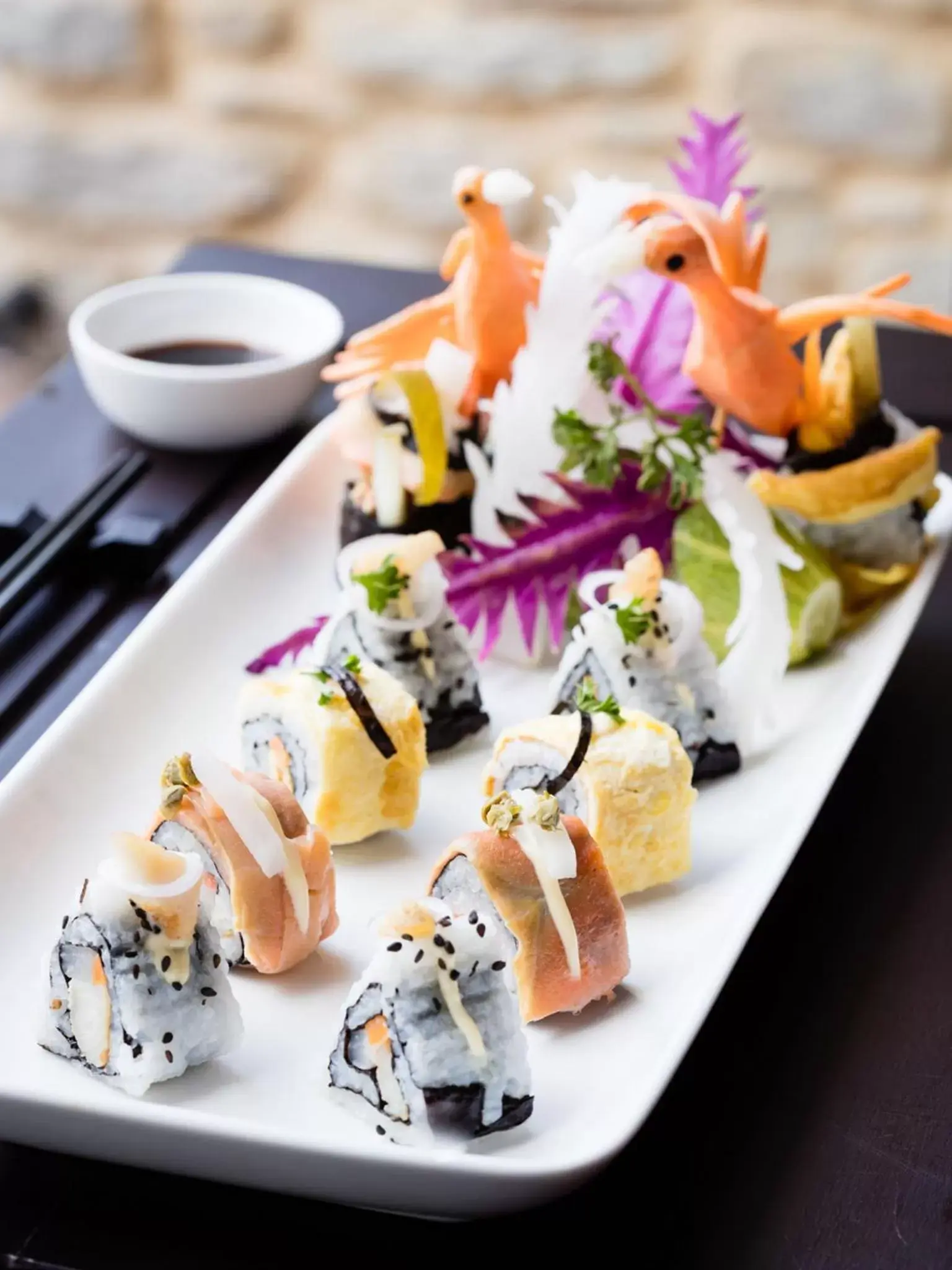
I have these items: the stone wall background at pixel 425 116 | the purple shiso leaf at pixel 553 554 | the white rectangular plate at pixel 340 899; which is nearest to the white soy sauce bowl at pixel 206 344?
the white rectangular plate at pixel 340 899

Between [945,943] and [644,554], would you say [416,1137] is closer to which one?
[945,943]

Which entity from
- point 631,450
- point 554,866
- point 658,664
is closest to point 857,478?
point 631,450

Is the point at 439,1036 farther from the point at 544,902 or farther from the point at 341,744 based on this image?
the point at 341,744

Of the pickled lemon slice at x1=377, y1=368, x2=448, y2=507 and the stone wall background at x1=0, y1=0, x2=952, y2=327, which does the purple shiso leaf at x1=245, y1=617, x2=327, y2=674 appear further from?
the stone wall background at x1=0, y1=0, x2=952, y2=327

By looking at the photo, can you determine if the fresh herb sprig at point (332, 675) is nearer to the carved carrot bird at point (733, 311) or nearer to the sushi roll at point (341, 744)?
the sushi roll at point (341, 744)

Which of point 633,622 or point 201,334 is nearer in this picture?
point 633,622

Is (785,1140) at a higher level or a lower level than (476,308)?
lower

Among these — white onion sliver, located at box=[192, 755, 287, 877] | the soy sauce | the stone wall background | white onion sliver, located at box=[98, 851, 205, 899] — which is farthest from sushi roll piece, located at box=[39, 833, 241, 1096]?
the stone wall background
